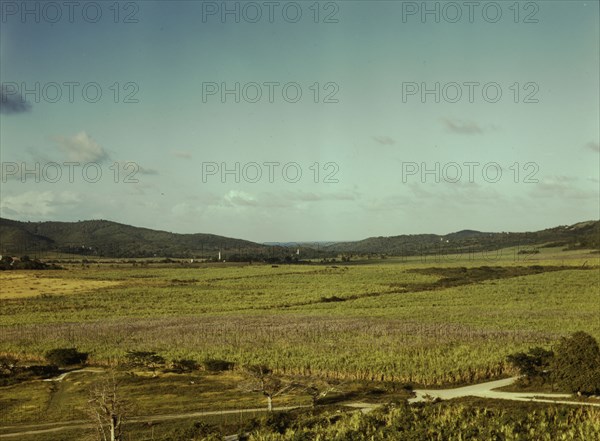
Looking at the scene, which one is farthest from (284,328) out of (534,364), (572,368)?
(572,368)

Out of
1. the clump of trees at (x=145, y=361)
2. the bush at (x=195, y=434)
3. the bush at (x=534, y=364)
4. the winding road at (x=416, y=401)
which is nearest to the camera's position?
the bush at (x=195, y=434)

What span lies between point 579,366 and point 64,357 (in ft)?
121

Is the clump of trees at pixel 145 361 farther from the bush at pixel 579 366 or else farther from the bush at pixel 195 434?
the bush at pixel 579 366

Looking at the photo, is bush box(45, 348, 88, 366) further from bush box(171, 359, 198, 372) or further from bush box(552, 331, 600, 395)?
bush box(552, 331, 600, 395)

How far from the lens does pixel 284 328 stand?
5703 centimetres

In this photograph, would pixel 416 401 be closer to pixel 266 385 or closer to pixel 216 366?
pixel 266 385

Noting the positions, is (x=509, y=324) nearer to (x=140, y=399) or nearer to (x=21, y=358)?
(x=140, y=399)

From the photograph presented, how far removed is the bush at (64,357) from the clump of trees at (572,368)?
33.3m

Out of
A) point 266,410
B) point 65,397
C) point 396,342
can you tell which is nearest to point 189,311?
point 396,342

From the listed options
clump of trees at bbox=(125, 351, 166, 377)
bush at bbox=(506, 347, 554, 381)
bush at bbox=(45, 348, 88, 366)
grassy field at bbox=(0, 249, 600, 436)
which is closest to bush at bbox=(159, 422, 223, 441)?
grassy field at bbox=(0, 249, 600, 436)

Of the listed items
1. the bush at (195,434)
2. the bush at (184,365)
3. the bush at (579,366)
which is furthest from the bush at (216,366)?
the bush at (579,366)

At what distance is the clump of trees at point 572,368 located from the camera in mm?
30547

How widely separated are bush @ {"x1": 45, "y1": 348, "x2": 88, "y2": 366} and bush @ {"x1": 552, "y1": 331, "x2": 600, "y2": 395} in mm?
35267

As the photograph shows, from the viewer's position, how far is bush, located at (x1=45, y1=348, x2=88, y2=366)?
4431 centimetres
